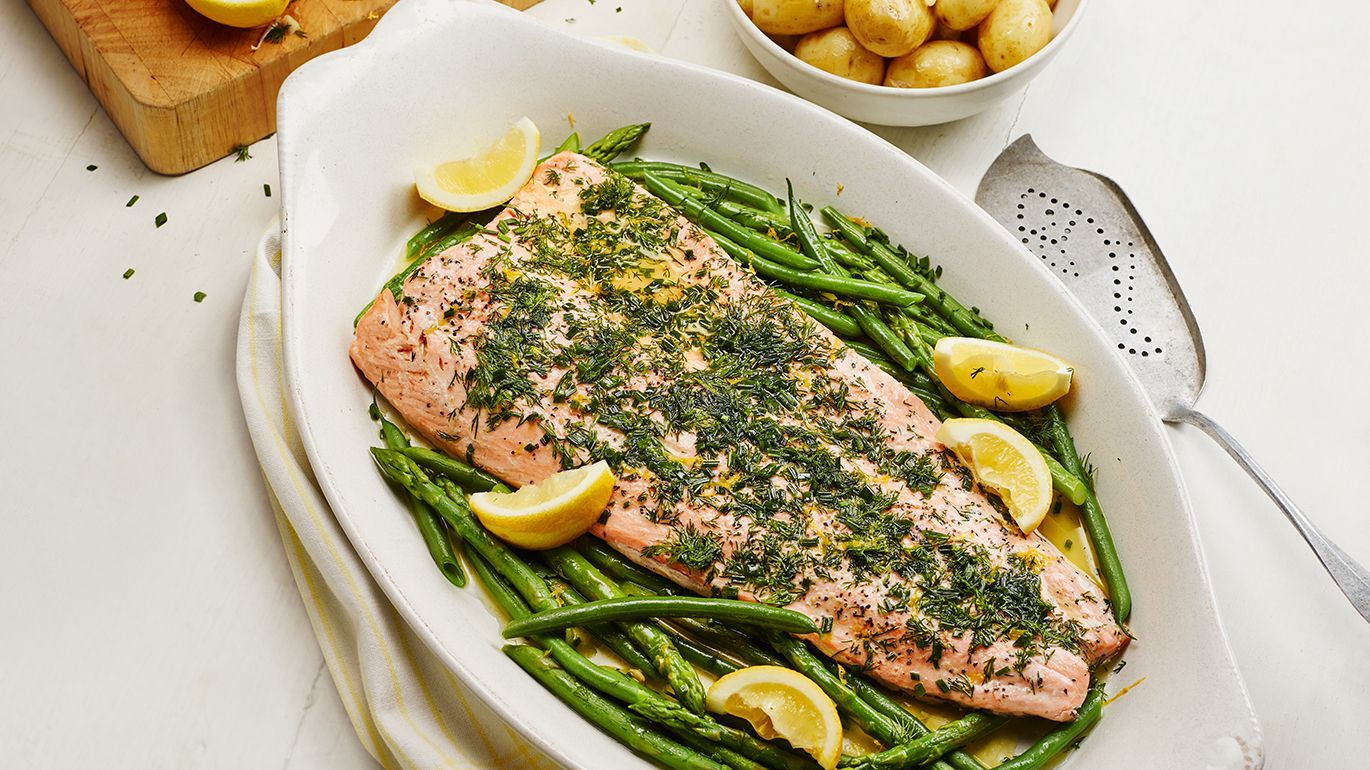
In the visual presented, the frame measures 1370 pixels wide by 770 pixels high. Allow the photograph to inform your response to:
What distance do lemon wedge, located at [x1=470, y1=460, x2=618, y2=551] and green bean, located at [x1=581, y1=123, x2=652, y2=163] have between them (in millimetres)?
1172

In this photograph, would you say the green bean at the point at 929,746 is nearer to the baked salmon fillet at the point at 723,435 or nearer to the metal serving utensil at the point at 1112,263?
the baked salmon fillet at the point at 723,435

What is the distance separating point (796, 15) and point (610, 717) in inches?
95.5

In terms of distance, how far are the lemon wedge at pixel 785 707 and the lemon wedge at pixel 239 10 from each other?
8.90ft

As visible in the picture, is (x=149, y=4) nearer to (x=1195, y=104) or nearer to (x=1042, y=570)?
(x=1042, y=570)

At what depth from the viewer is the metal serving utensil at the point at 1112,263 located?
12.7 feet

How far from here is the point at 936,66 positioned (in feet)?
13.0

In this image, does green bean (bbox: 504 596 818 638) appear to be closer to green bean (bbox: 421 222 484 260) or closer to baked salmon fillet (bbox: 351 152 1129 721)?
baked salmon fillet (bbox: 351 152 1129 721)

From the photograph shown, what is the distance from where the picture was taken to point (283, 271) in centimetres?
335

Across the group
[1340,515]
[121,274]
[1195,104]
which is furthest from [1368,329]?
[121,274]

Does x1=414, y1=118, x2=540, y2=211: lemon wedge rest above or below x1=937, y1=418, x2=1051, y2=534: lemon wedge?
above

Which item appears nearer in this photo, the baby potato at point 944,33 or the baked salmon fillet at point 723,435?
the baked salmon fillet at point 723,435

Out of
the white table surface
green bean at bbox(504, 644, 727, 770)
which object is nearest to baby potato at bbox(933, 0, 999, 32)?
the white table surface

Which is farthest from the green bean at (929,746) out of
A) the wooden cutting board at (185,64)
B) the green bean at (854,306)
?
the wooden cutting board at (185,64)

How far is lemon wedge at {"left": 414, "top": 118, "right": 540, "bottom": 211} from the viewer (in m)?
3.73
